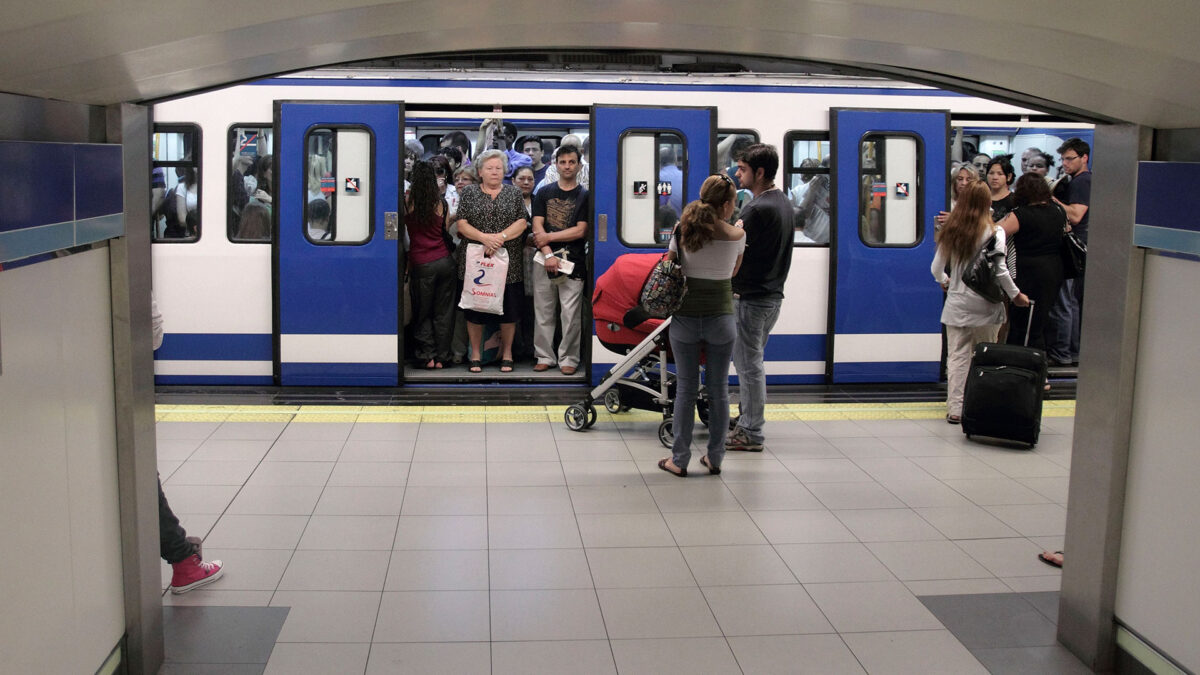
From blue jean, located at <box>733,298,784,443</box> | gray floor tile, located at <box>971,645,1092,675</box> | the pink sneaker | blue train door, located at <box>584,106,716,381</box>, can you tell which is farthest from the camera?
blue train door, located at <box>584,106,716,381</box>

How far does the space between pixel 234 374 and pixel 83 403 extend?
19.4 feet

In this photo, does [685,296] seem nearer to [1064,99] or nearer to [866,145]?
[1064,99]

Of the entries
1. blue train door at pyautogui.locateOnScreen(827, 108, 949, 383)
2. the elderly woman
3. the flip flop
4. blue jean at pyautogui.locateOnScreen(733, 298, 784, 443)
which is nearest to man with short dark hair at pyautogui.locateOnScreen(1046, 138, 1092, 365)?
blue train door at pyautogui.locateOnScreen(827, 108, 949, 383)

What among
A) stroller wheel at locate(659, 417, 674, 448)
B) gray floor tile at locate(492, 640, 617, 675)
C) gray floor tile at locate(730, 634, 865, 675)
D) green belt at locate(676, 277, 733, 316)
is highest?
green belt at locate(676, 277, 733, 316)

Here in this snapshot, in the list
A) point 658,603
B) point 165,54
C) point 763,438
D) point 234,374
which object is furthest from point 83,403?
point 234,374

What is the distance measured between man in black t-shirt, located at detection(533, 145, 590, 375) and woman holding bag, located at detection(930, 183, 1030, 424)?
2.90 m

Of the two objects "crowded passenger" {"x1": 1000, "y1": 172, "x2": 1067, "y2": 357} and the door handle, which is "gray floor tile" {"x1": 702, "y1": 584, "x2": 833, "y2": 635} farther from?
the door handle

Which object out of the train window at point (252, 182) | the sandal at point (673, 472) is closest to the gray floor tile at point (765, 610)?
the sandal at point (673, 472)

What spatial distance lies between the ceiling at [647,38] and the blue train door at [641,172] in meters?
5.41

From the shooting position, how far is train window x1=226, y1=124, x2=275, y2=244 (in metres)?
9.21

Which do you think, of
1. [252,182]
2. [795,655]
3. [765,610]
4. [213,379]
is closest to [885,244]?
[252,182]

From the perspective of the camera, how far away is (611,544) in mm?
5707

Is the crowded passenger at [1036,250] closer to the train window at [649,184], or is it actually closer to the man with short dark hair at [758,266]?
the man with short dark hair at [758,266]

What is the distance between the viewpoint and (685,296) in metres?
6.52
